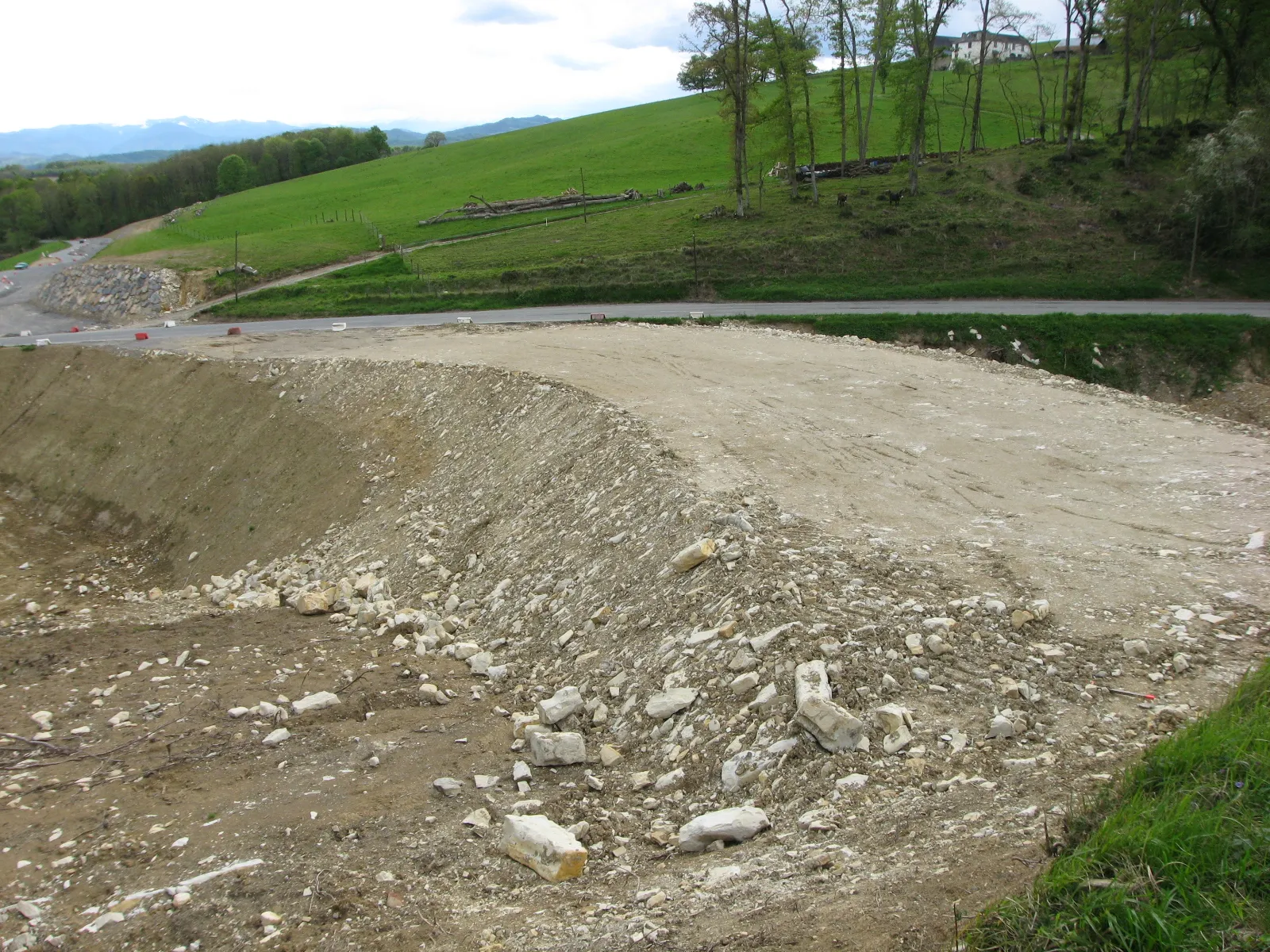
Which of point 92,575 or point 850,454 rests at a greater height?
point 850,454

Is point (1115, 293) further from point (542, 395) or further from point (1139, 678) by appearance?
point (1139, 678)

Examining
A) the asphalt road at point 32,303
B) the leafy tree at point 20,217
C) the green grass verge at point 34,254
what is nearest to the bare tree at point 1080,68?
the asphalt road at point 32,303

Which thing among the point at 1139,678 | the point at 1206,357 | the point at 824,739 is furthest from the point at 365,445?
the point at 1206,357

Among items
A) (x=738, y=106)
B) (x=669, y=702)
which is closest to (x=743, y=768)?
(x=669, y=702)

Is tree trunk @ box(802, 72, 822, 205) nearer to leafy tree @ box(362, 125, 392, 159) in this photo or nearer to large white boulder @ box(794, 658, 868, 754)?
large white boulder @ box(794, 658, 868, 754)

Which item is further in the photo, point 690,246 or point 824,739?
point 690,246

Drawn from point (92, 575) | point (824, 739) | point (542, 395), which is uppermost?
point (542, 395)

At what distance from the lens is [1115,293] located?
34.7 meters

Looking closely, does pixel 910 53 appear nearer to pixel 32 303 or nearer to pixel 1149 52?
pixel 1149 52

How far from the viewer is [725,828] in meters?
6.71

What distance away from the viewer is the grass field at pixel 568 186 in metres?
45.0

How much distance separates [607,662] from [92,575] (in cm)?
1632

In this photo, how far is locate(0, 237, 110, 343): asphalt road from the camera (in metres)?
44.3

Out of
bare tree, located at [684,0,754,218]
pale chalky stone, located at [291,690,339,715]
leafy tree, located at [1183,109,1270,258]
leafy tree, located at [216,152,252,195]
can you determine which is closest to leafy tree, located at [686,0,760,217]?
bare tree, located at [684,0,754,218]
